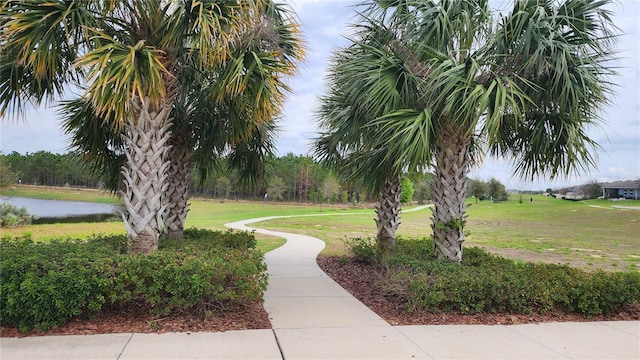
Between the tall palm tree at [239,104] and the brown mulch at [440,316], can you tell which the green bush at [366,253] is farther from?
the tall palm tree at [239,104]

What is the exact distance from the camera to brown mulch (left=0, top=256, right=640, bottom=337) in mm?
4473

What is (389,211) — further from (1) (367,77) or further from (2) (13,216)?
(2) (13,216)

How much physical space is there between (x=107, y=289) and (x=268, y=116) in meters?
3.43

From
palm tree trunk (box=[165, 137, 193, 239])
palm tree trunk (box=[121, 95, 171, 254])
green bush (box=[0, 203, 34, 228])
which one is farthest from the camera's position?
green bush (box=[0, 203, 34, 228])

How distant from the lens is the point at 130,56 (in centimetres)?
483

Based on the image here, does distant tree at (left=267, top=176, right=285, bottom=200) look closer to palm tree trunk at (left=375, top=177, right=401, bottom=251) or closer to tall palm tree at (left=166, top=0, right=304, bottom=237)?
tall palm tree at (left=166, top=0, right=304, bottom=237)

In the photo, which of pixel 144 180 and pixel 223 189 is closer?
pixel 144 180

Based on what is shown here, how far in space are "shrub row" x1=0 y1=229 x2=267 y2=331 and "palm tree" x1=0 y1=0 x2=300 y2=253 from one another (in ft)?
3.58

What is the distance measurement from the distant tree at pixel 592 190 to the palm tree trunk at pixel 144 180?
6173 centimetres

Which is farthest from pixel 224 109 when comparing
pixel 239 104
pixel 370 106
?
pixel 370 106

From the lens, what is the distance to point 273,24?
6.58 m

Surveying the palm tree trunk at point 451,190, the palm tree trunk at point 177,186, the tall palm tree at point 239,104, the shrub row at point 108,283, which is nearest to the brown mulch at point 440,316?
the palm tree trunk at point 451,190

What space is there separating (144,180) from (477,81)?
545cm

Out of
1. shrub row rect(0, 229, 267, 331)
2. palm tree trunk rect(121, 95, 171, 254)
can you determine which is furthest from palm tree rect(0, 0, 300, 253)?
shrub row rect(0, 229, 267, 331)
